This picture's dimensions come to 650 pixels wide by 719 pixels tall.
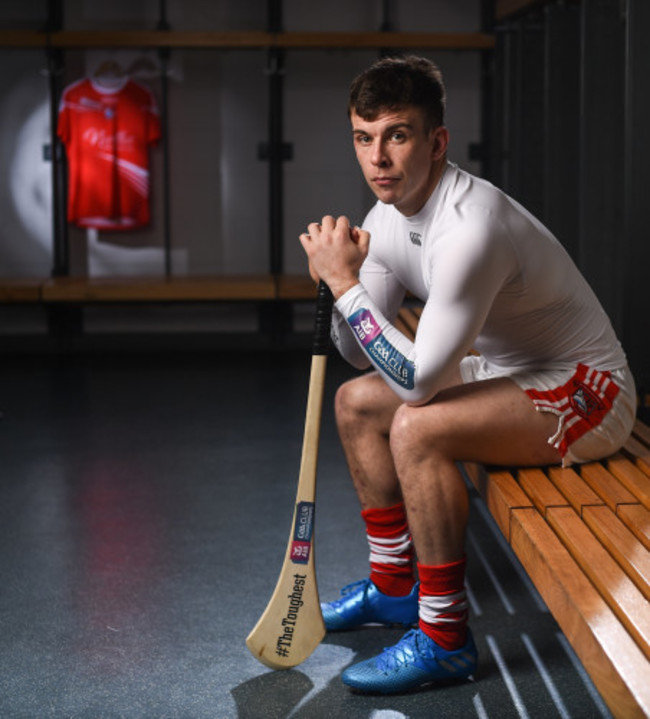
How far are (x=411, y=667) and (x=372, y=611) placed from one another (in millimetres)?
339

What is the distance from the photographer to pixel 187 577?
2781mm

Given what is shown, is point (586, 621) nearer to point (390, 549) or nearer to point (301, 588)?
point (301, 588)

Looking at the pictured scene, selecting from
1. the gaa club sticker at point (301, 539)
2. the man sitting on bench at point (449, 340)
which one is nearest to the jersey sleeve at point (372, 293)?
the man sitting on bench at point (449, 340)

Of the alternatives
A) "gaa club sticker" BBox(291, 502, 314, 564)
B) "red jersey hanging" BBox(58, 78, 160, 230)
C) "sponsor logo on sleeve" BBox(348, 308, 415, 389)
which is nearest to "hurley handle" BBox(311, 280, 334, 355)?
"sponsor logo on sleeve" BBox(348, 308, 415, 389)

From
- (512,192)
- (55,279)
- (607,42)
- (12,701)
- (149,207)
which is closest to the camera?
(12,701)

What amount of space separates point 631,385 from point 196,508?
5.31 ft

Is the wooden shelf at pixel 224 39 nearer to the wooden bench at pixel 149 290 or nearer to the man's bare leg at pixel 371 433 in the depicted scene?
the wooden bench at pixel 149 290

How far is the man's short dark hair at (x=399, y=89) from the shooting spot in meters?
2.04

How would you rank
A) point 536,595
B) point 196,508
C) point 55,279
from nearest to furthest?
point 536,595 < point 196,508 < point 55,279

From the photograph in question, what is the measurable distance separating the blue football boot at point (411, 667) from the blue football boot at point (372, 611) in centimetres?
28

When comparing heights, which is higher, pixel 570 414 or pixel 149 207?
pixel 149 207

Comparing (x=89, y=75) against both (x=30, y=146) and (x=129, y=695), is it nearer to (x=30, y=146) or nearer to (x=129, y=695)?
(x=30, y=146)

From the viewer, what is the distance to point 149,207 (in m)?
6.58

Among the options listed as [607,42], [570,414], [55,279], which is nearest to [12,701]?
[570,414]
